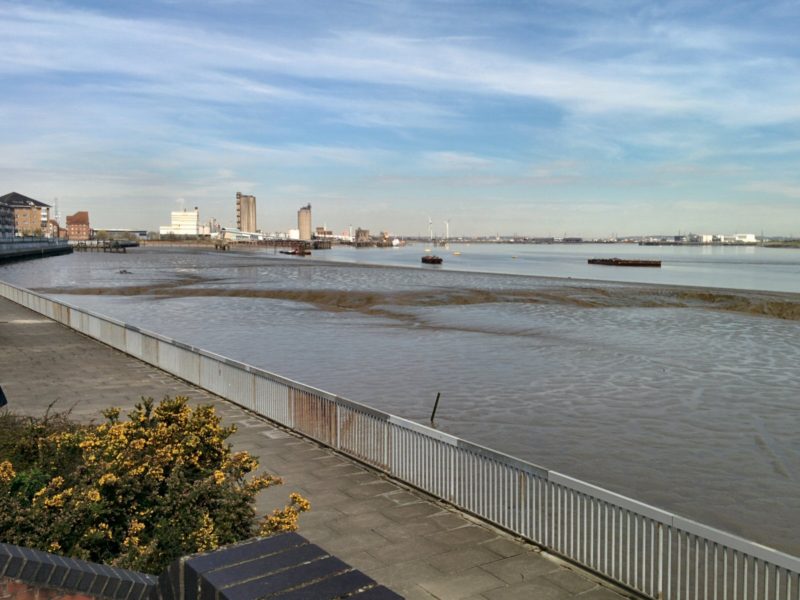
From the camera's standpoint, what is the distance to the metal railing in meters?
8.52

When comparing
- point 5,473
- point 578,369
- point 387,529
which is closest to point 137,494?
point 5,473

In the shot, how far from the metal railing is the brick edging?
603cm

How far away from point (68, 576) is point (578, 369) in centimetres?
2966

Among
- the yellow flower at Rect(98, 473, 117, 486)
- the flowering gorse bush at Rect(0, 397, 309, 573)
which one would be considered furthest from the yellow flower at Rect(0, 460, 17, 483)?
the yellow flower at Rect(98, 473, 117, 486)

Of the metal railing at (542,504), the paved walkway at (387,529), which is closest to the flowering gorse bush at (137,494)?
the paved walkway at (387,529)

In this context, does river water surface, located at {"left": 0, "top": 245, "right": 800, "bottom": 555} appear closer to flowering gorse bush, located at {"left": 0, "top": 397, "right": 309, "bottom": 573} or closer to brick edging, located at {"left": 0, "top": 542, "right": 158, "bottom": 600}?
flowering gorse bush, located at {"left": 0, "top": 397, "right": 309, "bottom": 573}

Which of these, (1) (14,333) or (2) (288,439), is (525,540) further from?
(1) (14,333)

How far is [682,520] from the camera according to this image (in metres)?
8.32

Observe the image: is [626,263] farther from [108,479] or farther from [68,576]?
[68,576]

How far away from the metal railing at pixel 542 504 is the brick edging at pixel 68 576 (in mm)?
6034

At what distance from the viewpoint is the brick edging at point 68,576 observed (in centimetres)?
487

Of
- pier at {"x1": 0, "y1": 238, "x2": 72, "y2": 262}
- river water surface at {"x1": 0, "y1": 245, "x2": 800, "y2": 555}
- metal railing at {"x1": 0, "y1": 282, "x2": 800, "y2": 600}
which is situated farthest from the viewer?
pier at {"x1": 0, "y1": 238, "x2": 72, "y2": 262}

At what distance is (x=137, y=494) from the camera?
29.8ft

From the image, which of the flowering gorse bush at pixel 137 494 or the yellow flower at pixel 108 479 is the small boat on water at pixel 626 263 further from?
the yellow flower at pixel 108 479
